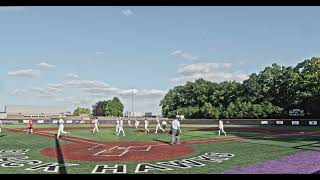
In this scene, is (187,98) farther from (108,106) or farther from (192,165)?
(192,165)

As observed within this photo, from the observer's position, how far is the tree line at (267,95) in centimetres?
6581

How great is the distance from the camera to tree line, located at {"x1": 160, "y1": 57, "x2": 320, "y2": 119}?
65812 mm

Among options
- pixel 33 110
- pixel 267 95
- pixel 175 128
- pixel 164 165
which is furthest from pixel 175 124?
pixel 33 110

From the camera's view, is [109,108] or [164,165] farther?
[109,108]


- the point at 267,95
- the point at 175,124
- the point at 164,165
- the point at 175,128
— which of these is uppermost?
the point at 267,95

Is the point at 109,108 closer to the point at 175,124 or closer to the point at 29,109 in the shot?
the point at 29,109

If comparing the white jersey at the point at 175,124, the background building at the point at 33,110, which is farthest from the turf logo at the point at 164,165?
the background building at the point at 33,110

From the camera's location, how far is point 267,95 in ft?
245

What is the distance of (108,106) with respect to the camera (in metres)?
165

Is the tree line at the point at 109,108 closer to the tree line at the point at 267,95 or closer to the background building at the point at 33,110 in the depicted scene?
the background building at the point at 33,110

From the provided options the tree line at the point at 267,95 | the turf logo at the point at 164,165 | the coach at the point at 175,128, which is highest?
the tree line at the point at 267,95

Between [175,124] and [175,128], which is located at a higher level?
[175,124]

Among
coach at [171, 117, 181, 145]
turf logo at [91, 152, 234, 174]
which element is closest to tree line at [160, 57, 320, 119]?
coach at [171, 117, 181, 145]

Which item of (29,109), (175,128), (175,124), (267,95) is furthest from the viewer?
(29,109)
